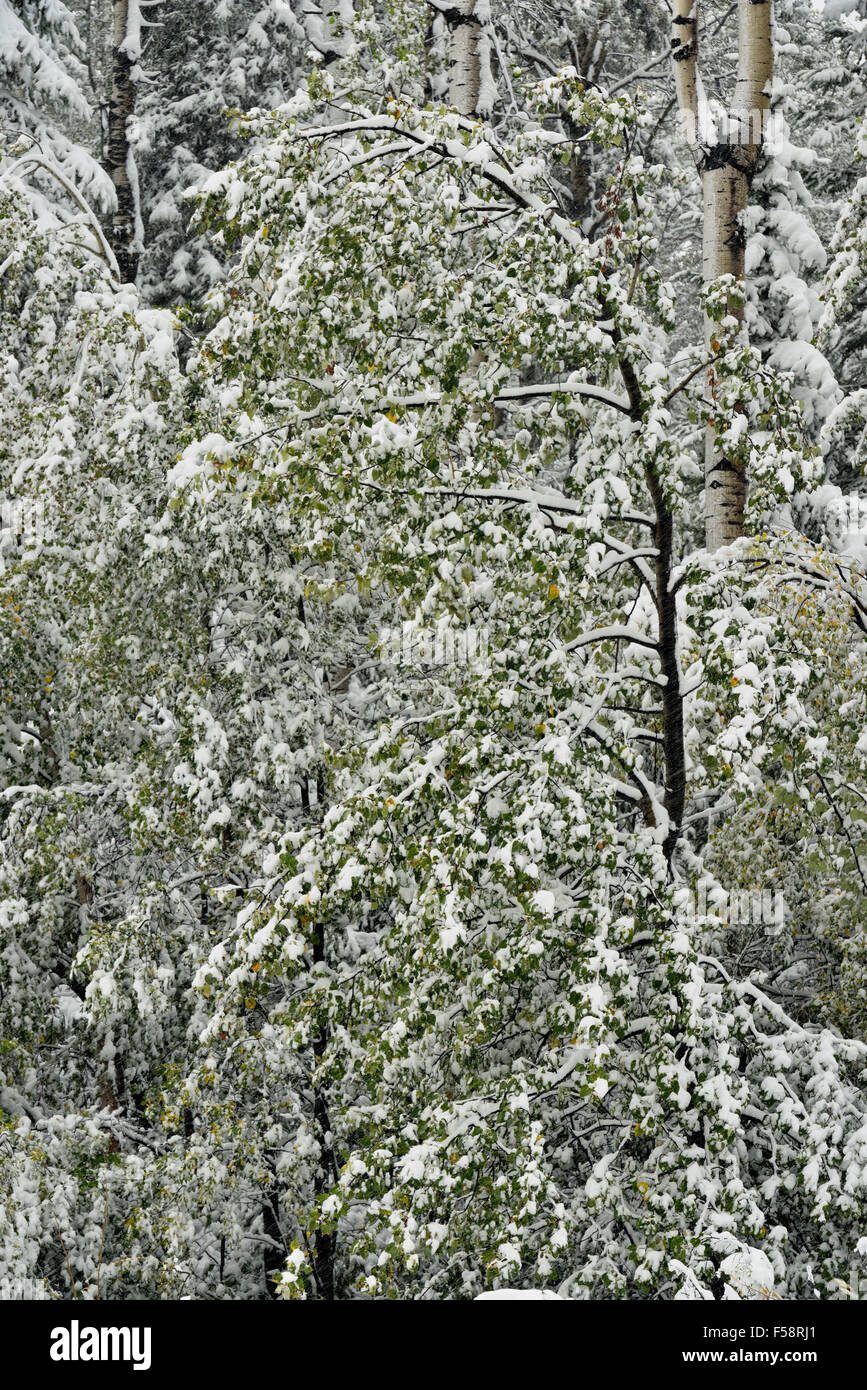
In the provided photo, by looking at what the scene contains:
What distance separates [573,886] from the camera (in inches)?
242

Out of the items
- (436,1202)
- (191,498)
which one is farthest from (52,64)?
(436,1202)

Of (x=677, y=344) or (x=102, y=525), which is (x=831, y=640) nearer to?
(x=102, y=525)

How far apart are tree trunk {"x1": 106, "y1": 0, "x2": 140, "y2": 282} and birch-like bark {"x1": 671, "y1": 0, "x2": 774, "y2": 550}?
7.08 metres

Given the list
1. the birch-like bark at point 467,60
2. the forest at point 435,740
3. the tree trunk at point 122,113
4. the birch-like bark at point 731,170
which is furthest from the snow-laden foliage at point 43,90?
the birch-like bark at point 731,170

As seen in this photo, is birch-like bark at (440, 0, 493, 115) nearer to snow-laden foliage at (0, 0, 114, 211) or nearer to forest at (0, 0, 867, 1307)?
forest at (0, 0, 867, 1307)

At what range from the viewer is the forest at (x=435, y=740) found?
5234mm

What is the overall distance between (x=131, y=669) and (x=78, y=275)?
9.45 ft

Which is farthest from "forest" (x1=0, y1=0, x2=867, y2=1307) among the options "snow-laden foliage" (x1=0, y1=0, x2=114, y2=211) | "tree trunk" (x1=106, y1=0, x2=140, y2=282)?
"tree trunk" (x1=106, y1=0, x2=140, y2=282)

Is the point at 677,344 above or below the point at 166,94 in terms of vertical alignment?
below

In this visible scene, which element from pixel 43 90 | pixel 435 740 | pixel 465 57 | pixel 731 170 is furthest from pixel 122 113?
pixel 435 740

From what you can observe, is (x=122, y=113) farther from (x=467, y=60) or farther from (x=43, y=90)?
(x=467, y=60)

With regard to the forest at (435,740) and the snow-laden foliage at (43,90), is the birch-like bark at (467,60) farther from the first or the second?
the snow-laden foliage at (43,90)

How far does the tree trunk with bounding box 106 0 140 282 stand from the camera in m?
13.2

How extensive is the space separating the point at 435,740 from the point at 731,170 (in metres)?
4.13
